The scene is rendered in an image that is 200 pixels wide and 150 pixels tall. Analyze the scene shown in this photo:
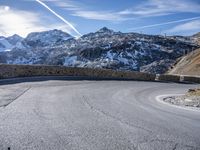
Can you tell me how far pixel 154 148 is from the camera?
22.1 feet

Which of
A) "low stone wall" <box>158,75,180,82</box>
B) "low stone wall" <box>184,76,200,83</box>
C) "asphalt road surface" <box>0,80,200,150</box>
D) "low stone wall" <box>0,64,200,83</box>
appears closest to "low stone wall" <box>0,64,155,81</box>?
"low stone wall" <box>0,64,200,83</box>

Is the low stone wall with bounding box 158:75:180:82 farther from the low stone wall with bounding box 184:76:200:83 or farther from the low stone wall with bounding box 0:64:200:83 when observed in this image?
the low stone wall with bounding box 184:76:200:83

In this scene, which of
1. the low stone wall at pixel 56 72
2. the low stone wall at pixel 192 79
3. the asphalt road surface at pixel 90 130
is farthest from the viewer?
the low stone wall at pixel 192 79

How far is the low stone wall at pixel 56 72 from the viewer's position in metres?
28.8

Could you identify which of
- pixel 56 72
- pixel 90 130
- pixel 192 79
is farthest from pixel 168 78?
pixel 90 130

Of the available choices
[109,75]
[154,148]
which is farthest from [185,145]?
[109,75]

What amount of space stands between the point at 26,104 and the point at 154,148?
732 cm

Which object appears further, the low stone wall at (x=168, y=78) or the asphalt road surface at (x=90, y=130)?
the low stone wall at (x=168, y=78)

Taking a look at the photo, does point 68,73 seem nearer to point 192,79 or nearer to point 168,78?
point 168,78

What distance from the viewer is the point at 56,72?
35219mm

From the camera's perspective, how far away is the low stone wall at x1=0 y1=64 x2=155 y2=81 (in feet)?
94.6

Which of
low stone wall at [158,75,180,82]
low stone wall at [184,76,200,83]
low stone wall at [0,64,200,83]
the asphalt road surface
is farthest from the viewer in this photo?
low stone wall at [184,76,200,83]

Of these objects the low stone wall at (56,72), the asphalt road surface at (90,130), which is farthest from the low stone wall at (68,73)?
the asphalt road surface at (90,130)

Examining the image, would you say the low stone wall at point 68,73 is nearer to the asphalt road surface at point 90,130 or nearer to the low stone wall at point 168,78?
the low stone wall at point 168,78
